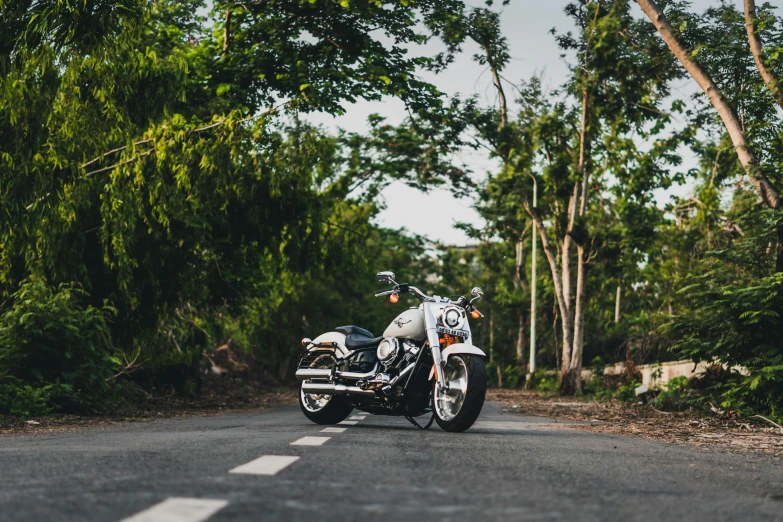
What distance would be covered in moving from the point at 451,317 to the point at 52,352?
631 cm

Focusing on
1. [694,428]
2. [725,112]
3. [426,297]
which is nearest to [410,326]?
[426,297]

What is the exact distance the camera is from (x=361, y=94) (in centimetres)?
1828

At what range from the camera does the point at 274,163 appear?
1712 cm

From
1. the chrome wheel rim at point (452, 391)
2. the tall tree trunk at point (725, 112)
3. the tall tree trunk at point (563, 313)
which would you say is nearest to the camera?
the chrome wheel rim at point (452, 391)

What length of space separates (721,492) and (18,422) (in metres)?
8.89

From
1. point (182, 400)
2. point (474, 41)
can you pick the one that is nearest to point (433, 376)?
point (182, 400)

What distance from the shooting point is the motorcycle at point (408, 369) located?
32.1 ft

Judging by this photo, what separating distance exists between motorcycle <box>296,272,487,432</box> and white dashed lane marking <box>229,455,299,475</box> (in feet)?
12.2

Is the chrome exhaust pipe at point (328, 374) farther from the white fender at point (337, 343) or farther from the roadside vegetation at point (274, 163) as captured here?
the roadside vegetation at point (274, 163)

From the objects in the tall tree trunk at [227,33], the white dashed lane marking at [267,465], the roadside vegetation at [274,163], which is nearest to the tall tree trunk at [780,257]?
the roadside vegetation at [274,163]

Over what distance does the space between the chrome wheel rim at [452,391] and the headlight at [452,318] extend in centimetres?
44

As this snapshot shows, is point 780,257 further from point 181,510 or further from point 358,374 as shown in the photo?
point 181,510

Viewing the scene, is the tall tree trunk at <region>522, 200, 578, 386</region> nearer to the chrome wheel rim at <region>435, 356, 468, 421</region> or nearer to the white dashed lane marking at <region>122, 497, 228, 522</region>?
the chrome wheel rim at <region>435, 356, 468, 421</region>

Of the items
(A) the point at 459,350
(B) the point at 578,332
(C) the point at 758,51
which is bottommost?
(A) the point at 459,350
